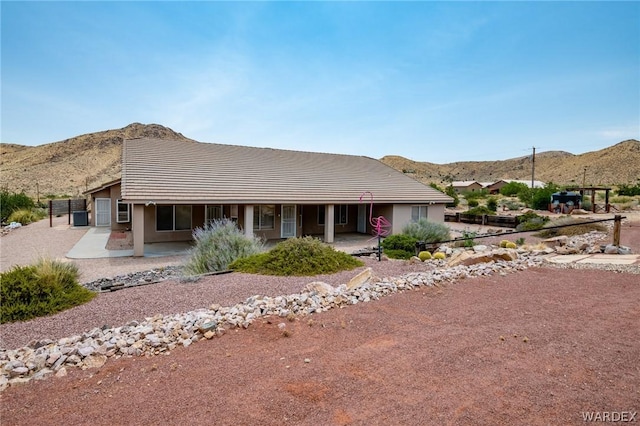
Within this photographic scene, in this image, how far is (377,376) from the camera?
4164 millimetres

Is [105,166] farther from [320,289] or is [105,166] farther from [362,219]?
[320,289]

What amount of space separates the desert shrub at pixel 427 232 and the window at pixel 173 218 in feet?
35.8

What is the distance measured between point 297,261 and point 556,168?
108387 mm

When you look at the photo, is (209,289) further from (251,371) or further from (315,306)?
(251,371)

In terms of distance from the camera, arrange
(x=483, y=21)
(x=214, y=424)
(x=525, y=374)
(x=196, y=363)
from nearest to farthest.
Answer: (x=214, y=424) → (x=525, y=374) → (x=196, y=363) → (x=483, y=21)

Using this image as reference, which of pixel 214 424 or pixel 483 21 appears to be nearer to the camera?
pixel 214 424

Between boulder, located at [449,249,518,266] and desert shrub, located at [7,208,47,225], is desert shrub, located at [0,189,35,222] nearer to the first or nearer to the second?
desert shrub, located at [7,208,47,225]

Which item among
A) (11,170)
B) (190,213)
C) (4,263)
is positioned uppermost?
(11,170)

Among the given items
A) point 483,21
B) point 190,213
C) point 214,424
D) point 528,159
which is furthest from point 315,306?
point 528,159

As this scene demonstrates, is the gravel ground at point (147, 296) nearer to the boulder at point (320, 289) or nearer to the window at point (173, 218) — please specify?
the boulder at point (320, 289)

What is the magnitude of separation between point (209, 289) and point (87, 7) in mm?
11345

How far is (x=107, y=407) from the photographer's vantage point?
3727 mm

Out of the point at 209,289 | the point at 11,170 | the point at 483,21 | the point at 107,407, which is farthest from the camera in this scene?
the point at 11,170

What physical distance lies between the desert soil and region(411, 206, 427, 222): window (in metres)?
16.4
